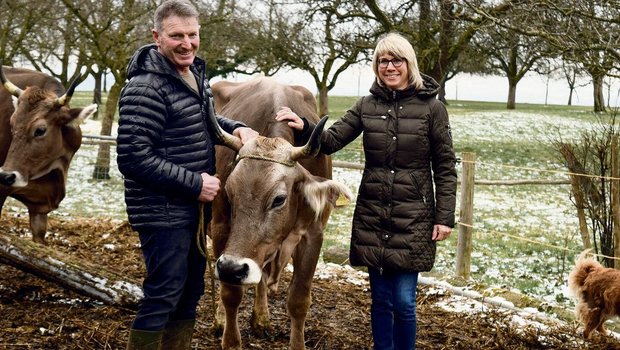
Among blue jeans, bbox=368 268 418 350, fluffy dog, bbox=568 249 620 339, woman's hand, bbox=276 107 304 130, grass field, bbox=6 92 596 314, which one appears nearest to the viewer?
blue jeans, bbox=368 268 418 350

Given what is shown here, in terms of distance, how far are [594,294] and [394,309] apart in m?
2.21

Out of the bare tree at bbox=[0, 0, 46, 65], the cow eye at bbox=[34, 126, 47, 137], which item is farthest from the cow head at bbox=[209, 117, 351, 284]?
the bare tree at bbox=[0, 0, 46, 65]

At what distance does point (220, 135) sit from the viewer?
3.59 m

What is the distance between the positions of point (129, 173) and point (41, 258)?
2.39 m

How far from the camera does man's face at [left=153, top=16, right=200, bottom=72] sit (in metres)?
3.18

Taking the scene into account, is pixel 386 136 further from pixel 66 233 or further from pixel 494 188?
pixel 494 188

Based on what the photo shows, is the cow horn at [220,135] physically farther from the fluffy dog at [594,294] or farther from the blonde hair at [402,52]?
the fluffy dog at [594,294]

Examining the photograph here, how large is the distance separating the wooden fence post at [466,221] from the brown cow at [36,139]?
423 centimetres

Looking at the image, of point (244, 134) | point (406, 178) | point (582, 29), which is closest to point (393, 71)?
point (406, 178)

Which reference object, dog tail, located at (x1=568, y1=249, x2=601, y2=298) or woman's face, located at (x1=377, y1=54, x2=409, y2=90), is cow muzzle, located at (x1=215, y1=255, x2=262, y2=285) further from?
dog tail, located at (x1=568, y1=249, x2=601, y2=298)

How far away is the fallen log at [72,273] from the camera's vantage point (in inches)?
191

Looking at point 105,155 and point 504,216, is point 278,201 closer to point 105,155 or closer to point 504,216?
point 504,216

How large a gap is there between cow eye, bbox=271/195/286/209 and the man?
1.22ft

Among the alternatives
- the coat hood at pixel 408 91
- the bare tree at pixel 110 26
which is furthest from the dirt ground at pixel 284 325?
the bare tree at pixel 110 26
